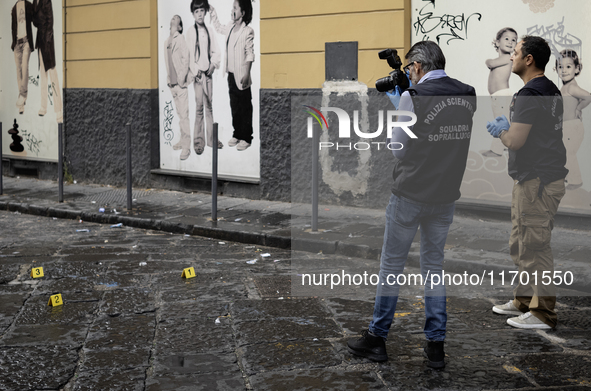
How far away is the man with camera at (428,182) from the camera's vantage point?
3467 mm

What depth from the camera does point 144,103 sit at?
36.6 feet

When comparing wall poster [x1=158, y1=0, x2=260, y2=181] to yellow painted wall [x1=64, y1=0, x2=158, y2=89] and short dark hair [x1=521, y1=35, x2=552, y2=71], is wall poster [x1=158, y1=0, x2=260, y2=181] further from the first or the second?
short dark hair [x1=521, y1=35, x2=552, y2=71]

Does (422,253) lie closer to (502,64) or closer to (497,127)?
(497,127)

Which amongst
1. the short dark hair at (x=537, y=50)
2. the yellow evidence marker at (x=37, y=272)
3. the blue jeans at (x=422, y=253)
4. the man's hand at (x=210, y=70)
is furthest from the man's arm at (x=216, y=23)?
the blue jeans at (x=422, y=253)

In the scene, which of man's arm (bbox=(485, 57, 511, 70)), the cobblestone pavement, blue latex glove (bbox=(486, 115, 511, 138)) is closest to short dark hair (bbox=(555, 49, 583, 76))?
man's arm (bbox=(485, 57, 511, 70))

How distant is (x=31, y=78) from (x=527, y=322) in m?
11.2

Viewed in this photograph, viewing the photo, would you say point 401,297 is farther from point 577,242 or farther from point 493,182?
point 493,182

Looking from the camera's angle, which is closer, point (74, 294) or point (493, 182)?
point (74, 294)

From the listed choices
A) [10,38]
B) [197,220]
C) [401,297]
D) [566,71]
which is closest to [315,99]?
[197,220]

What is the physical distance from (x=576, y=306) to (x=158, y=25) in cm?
835

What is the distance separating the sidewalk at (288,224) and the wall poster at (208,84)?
703 millimetres

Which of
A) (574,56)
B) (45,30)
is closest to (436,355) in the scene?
(574,56)

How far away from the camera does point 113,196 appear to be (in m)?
10.2

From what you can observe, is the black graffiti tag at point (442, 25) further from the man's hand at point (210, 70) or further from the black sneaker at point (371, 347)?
the black sneaker at point (371, 347)
